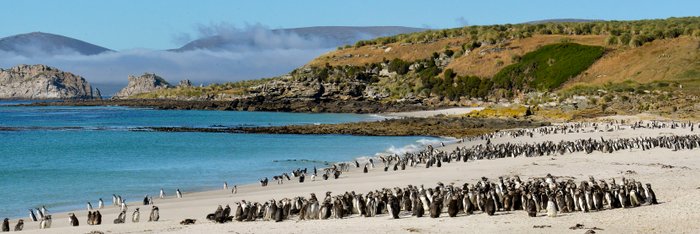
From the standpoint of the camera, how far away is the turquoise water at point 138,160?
101 ft

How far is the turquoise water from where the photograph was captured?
30656 millimetres

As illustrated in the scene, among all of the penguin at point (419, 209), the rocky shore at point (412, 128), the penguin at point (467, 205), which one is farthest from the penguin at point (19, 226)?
the rocky shore at point (412, 128)

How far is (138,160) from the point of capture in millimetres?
44594

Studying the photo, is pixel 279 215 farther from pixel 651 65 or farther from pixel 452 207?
pixel 651 65

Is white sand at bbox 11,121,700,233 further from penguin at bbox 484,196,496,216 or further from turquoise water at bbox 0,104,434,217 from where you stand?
turquoise water at bbox 0,104,434,217

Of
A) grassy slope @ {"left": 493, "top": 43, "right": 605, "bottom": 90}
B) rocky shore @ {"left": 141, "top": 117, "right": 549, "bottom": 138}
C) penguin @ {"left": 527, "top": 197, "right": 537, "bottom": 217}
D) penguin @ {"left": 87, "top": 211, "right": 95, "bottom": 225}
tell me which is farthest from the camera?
grassy slope @ {"left": 493, "top": 43, "right": 605, "bottom": 90}

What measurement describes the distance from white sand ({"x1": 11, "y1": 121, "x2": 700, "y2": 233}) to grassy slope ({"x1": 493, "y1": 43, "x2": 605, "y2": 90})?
6305 centimetres

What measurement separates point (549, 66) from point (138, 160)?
231 feet

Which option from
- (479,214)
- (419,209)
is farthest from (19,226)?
(479,214)

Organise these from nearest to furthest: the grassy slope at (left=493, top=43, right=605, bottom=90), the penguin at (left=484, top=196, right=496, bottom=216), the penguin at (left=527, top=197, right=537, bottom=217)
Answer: the penguin at (left=527, top=197, right=537, bottom=217)
the penguin at (left=484, top=196, right=496, bottom=216)
the grassy slope at (left=493, top=43, right=605, bottom=90)

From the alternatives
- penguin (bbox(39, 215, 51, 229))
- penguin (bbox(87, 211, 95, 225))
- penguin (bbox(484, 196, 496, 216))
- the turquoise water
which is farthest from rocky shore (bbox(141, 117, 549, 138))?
penguin (bbox(39, 215, 51, 229))

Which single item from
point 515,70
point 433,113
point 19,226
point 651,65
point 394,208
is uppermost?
point 651,65

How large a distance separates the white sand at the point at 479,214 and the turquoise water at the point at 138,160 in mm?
4410

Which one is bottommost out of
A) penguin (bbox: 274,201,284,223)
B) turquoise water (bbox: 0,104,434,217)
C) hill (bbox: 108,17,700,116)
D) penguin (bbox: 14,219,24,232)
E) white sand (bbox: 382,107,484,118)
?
turquoise water (bbox: 0,104,434,217)
